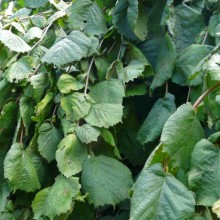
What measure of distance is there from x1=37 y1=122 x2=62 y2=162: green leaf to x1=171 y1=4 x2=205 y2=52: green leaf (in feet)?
1.40

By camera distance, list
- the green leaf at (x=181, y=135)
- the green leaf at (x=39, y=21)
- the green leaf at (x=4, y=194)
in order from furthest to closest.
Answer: the green leaf at (x=39, y=21) → the green leaf at (x=4, y=194) → the green leaf at (x=181, y=135)

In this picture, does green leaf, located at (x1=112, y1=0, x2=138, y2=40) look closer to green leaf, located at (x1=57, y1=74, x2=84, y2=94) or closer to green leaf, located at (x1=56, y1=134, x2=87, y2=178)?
green leaf, located at (x1=57, y1=74, x2=84, y2=94)

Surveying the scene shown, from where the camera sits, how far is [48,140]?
1259 millimetres

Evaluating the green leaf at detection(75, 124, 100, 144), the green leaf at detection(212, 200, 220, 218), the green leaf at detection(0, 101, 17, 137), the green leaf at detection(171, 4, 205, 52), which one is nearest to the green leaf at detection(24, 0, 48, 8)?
the green leaf at detection(0, 101, 17, 137)

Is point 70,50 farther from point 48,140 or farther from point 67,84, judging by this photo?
point 48,140

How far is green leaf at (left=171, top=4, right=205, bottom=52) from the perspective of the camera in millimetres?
1340

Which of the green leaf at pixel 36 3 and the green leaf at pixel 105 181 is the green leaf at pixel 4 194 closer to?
the green leaf at pixel 105 181

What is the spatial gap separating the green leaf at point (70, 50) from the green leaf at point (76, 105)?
10cm

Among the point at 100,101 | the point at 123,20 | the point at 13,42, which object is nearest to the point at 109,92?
the point at 100,101

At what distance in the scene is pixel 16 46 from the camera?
1409 mm

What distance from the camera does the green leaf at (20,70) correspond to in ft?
4.51

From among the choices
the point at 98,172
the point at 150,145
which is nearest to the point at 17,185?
the point at 98,172

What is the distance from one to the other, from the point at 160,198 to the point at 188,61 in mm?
511

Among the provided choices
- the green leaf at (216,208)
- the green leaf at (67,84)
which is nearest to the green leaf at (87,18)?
the green leaf at (67,84)
